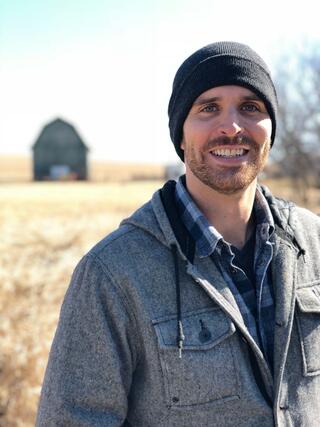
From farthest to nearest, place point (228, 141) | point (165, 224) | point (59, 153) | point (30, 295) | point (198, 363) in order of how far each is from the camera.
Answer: point (59, 153), point (30, 295), point (228, 141), point (165, 224), point (198, 363)

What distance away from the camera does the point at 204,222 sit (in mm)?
2316

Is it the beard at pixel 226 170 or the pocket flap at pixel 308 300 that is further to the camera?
the beard at pixel 226 170

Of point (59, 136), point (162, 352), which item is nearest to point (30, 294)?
point (162, 352)

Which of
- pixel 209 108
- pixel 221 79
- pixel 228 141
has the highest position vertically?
pixel 221 79

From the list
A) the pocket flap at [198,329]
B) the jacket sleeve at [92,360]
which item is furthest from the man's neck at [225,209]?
the jacket sleeve at [92,360]

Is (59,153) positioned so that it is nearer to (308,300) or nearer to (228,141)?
(228,141)

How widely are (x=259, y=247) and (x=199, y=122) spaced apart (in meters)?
0.57

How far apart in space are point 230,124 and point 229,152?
112 mm

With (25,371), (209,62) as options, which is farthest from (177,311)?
(25,371)

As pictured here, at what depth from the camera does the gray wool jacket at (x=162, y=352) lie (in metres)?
2.02

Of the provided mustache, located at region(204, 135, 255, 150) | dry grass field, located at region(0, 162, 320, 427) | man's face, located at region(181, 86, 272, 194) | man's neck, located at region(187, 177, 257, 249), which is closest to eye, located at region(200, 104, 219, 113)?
man's face, located at region(181, 86, 272, 194)

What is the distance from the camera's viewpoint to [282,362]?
82.7 inches

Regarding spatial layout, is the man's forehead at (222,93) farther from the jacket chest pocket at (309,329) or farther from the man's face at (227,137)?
the jacket chest pocket at (309,329)

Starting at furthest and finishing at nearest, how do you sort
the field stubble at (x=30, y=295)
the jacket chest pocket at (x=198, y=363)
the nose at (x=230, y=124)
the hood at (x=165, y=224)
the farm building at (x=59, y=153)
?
the farm building at (x=59, y=153), the field stubble at (x=30, y=295), the nose at (x=230, y=124), the hood at (x=165, y=224), the jacket chest pocket at (x=198, y=363)
